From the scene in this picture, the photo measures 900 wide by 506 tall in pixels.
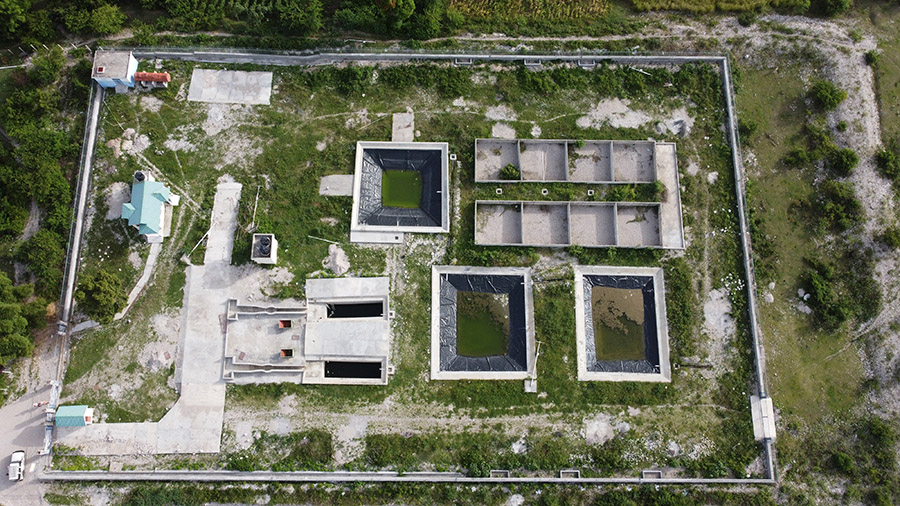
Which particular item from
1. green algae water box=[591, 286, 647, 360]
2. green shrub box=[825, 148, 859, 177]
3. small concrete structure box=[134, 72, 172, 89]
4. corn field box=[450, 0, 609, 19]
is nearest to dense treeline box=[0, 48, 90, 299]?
small concrete structure box=[134, 72, 172, 89]

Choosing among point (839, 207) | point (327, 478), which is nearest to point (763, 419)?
point (839, 207)

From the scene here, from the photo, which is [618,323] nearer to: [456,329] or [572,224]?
[572,224]

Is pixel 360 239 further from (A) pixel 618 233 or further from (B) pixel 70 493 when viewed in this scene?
(B) pixel 70 493

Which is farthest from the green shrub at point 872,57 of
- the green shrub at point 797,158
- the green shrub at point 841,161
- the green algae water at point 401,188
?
the green algae water at point 401,188

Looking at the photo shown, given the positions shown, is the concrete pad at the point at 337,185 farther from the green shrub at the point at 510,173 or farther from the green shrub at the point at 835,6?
the green shrub at the point at 835,6

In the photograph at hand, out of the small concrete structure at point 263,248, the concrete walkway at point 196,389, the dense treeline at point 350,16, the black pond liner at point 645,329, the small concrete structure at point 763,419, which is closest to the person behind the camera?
the concrete walkway at point 196,389

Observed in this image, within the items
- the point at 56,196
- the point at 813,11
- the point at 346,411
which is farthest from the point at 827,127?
the point at 56,196
